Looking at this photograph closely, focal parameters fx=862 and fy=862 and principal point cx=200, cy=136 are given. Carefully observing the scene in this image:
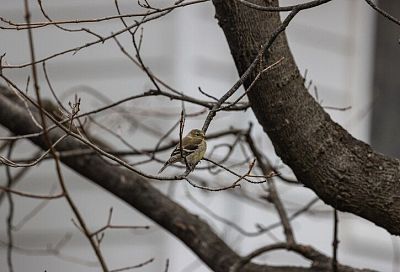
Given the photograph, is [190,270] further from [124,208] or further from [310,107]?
[310,107]

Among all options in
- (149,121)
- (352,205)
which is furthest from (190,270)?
(352,205)

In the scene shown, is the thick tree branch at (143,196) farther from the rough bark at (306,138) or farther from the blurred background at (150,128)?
the blurred background at (150,128)

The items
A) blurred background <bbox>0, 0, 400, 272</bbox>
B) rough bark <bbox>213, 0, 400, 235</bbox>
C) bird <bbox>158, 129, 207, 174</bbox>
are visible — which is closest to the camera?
bird <bbox>158, 129, 207, 174</bbox>

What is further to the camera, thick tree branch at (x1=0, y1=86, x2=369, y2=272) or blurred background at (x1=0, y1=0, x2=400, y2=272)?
blurred background at (x1=0, y1=0, x2=400, y2=272)

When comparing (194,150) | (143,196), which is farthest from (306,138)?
(143,196)

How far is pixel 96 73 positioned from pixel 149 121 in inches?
15.3

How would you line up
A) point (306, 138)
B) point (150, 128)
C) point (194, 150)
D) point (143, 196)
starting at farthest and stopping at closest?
point (150, 128)
point (143, 196)
point (306, 138)
point (194, 150)

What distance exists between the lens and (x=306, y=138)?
204 centimetres

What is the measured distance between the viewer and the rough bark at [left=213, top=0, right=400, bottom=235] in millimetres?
2014

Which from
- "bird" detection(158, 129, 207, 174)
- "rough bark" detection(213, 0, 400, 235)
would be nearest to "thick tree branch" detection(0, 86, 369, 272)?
"rough bark" detection(213, 0, 400, 235)

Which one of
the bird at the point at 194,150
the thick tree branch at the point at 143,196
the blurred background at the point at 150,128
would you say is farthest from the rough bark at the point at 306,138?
the blurred background at the point at 150,128

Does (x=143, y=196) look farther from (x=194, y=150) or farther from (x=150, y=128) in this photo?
(x=150, y=128)

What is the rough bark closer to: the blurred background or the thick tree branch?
the thick tree branch

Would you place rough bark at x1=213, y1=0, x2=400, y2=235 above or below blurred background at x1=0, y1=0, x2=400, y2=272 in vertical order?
below
